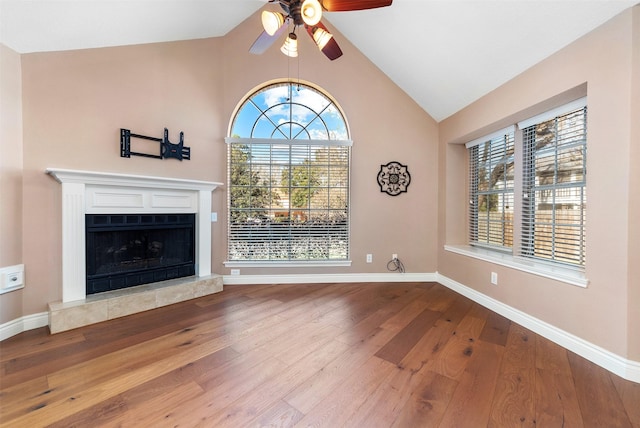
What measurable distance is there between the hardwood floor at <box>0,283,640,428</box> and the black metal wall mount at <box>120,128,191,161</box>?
5.80ft

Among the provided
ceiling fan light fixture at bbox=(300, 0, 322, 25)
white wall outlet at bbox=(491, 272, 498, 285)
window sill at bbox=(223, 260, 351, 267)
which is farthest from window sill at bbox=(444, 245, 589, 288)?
ceiling fan light fixture at bbox=(300, 0, 322, 25)

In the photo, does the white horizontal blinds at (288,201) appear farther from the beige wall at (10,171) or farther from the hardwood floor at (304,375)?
the beige wall at (10,171)

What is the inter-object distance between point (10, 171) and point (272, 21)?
2.56m

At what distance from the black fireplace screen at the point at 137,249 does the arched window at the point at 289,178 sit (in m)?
0.62

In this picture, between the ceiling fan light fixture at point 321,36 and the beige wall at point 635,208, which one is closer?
the beige wall at point 635,208

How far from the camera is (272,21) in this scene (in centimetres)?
191

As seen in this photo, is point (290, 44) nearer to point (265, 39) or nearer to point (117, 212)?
point (265, 39)

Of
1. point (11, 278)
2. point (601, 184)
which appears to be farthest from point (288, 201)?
point (601, 184)

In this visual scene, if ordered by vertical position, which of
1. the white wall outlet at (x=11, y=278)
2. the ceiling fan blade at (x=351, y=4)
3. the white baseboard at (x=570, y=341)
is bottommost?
the white baseboard at (x=570, y=341)

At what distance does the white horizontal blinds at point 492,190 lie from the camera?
10.0ft

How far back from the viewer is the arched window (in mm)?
3674

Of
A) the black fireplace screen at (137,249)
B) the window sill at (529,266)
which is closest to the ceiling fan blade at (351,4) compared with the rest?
the window sill at (529,266)

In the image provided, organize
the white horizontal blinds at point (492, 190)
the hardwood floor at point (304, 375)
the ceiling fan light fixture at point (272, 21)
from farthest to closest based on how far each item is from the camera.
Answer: the white horizontal blinds at point (492, 190) < the ceiling fan light fixture at point (272, 21) < the hardwood floor at point (304, 375)

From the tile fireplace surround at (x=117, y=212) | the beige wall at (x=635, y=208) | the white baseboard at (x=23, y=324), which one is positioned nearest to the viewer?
the beige wall at (x=635, y=208)
